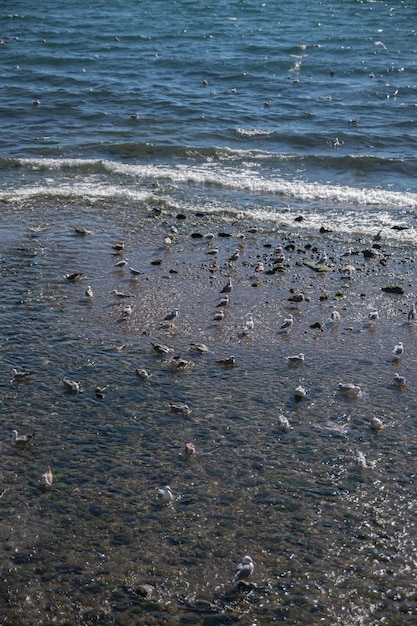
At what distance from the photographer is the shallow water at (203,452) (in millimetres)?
10648

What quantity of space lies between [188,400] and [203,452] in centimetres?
160

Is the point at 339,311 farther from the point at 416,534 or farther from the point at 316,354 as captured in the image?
the point at 416,534

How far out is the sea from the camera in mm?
10773

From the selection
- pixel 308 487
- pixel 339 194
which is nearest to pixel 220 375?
pixel 308 487

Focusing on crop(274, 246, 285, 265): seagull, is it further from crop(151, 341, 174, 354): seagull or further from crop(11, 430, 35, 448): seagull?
crop(11, 430, 35, 448): seagull

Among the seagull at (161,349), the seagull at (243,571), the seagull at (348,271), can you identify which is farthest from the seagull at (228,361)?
the seagull at (243,571)

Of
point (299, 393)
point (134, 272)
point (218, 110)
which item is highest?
point (218, 110)

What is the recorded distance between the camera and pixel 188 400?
14781mm

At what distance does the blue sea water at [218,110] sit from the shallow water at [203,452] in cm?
636

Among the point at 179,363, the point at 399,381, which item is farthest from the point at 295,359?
the point at 179,363

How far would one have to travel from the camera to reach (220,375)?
51.5 feet

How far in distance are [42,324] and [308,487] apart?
746cm

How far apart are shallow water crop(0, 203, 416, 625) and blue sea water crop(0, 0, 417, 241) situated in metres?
6.36

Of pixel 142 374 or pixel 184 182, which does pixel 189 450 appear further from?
pixel 184 182
